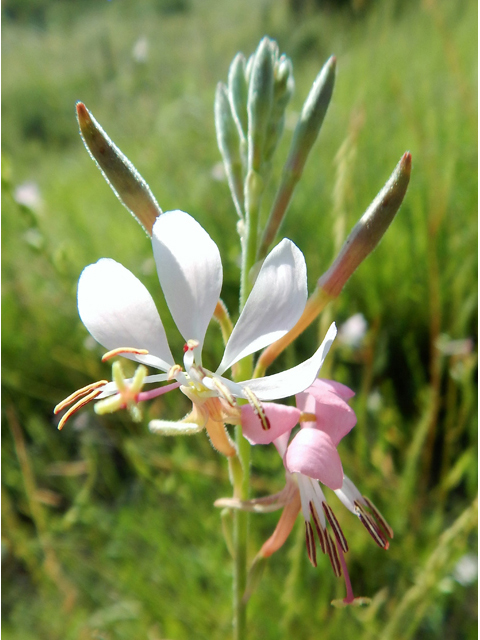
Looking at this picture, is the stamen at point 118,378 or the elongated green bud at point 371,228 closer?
the stamen at point 118,378

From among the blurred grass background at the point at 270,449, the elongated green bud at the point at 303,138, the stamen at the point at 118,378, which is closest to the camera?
the stamen at the point at 118,378

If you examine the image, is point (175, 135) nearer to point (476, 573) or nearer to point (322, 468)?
point (476, 573)

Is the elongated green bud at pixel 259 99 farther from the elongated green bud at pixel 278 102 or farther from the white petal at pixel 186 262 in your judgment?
the white petal at pixel 186 262

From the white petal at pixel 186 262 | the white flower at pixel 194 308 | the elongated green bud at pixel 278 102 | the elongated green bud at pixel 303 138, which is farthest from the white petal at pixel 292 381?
the elongated green bud at pixel 278 102

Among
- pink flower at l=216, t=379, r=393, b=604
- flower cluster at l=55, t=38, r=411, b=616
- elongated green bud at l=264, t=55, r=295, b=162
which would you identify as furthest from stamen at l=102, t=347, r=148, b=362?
elongated green bud at l=264, t=55, r=295, b=162

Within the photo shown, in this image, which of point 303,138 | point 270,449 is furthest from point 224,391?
point 270,449

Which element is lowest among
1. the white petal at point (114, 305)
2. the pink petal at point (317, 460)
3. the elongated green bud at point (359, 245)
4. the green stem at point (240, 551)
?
the green stem at point (240, 551)

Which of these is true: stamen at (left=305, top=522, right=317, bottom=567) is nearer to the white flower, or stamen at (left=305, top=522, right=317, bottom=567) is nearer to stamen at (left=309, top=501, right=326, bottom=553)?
stamen at (left=309, top=501, right=326, bottom=553)
